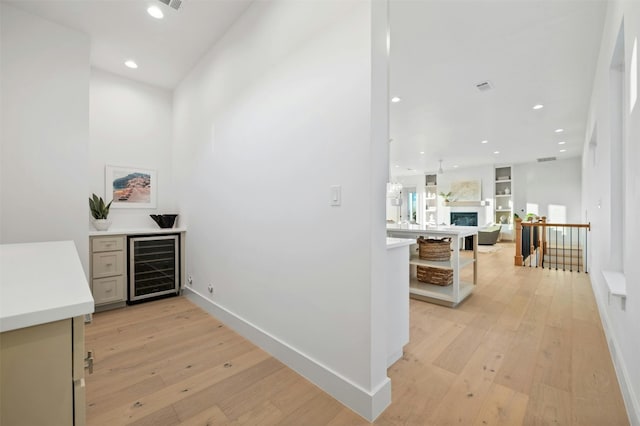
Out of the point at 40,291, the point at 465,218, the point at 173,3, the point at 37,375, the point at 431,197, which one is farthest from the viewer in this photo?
the point at 431,197

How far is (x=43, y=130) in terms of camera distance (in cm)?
258

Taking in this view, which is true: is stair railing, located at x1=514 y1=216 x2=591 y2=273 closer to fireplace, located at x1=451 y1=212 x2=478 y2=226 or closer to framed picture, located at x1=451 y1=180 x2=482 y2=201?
fireplace, located at x1=451 y1=212 x2=478 y2=226

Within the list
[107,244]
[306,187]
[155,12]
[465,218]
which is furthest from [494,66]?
[465,218]

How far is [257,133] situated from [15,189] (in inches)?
88.4

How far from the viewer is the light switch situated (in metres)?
1.60

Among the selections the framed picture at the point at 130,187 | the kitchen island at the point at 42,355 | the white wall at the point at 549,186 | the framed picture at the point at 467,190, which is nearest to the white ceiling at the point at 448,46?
the framed picture at the point at 130,187

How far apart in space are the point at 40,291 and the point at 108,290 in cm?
284

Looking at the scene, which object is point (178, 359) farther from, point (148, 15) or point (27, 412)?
point (148, 15)

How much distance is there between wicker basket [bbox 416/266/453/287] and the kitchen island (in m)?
3.47

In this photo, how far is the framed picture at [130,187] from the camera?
11.4 feet

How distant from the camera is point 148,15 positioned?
8.18 ft

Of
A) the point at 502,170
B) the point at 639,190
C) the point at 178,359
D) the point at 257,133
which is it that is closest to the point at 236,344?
the point at 178,359

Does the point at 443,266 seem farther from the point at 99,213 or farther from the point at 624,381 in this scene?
the point at 99,213

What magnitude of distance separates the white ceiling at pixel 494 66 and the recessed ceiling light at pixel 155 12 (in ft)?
6.60
